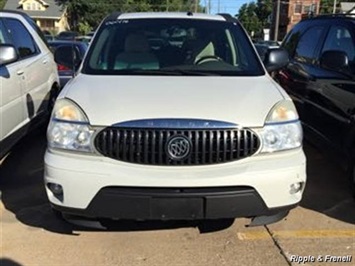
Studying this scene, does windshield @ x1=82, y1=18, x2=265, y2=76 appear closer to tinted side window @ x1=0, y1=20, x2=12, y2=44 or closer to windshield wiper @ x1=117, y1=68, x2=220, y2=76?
windshield wiper @ x1=117, y1=68, x2=220, y2=76

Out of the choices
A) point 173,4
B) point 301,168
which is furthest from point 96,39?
point 173,4

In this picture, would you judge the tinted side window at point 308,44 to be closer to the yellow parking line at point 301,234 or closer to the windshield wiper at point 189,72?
the windshield wiper at point 189,72

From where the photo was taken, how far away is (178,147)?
3.61 meters

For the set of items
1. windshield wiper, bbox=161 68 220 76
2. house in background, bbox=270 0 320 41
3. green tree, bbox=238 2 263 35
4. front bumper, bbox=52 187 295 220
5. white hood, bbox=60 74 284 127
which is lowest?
green tree, bbox=238 2 263 35

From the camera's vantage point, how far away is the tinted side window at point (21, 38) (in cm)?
643

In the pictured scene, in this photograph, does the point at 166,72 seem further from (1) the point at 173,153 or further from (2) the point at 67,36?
(2) the point at 67,36

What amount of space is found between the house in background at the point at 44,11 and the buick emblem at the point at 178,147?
7431 centimetres

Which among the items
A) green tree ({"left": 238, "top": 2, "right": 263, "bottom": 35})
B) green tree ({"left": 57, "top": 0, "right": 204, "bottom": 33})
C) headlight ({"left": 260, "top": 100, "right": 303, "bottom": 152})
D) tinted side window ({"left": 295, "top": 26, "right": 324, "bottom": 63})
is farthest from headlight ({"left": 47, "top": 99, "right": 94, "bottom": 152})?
green tree ({"left": 238, "top": 2, "right": 263, "bottom": 35})

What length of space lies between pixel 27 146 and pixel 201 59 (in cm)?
339

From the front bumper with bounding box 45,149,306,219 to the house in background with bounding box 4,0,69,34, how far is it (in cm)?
7417

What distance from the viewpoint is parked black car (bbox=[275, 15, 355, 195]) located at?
5.14 m

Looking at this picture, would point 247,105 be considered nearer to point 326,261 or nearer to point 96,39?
point 326,261

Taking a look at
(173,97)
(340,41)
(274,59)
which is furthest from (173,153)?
(340,41)

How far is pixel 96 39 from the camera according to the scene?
5023 mm
